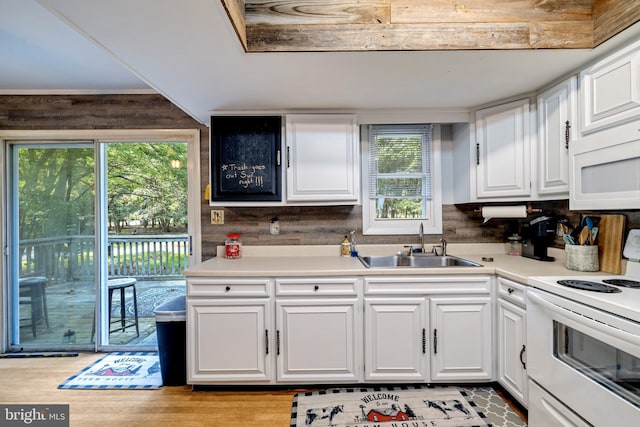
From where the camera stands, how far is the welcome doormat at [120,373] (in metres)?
2.17

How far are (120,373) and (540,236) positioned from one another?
11.0 feet

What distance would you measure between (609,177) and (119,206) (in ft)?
11.7

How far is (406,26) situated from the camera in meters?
1.51

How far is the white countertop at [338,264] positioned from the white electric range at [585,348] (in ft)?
0.78

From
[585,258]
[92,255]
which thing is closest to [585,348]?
[585,258]

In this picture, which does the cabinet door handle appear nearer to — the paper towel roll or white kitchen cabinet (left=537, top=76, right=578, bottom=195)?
the paper towel roll

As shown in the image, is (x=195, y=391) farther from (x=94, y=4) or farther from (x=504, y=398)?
(x=94, y=4)

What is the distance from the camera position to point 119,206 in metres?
2.83

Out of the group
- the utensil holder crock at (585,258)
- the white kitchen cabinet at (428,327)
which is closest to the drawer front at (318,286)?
the white kitchen cabinet at (428,327)

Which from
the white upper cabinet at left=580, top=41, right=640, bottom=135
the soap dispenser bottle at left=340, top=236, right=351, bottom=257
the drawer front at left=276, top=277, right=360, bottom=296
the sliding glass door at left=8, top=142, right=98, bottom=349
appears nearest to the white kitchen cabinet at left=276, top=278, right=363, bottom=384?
the drawer front at left=276, top=277, right=360, bottom=296

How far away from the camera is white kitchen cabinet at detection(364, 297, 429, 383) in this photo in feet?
6.59

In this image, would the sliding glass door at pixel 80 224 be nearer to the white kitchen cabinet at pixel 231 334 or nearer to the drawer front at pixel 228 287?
the drawer front at pixel 228 287

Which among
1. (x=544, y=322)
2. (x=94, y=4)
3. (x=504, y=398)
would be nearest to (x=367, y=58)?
(x=94, y=4)

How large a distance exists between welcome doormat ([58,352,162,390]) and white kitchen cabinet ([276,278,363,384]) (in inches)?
41.4
